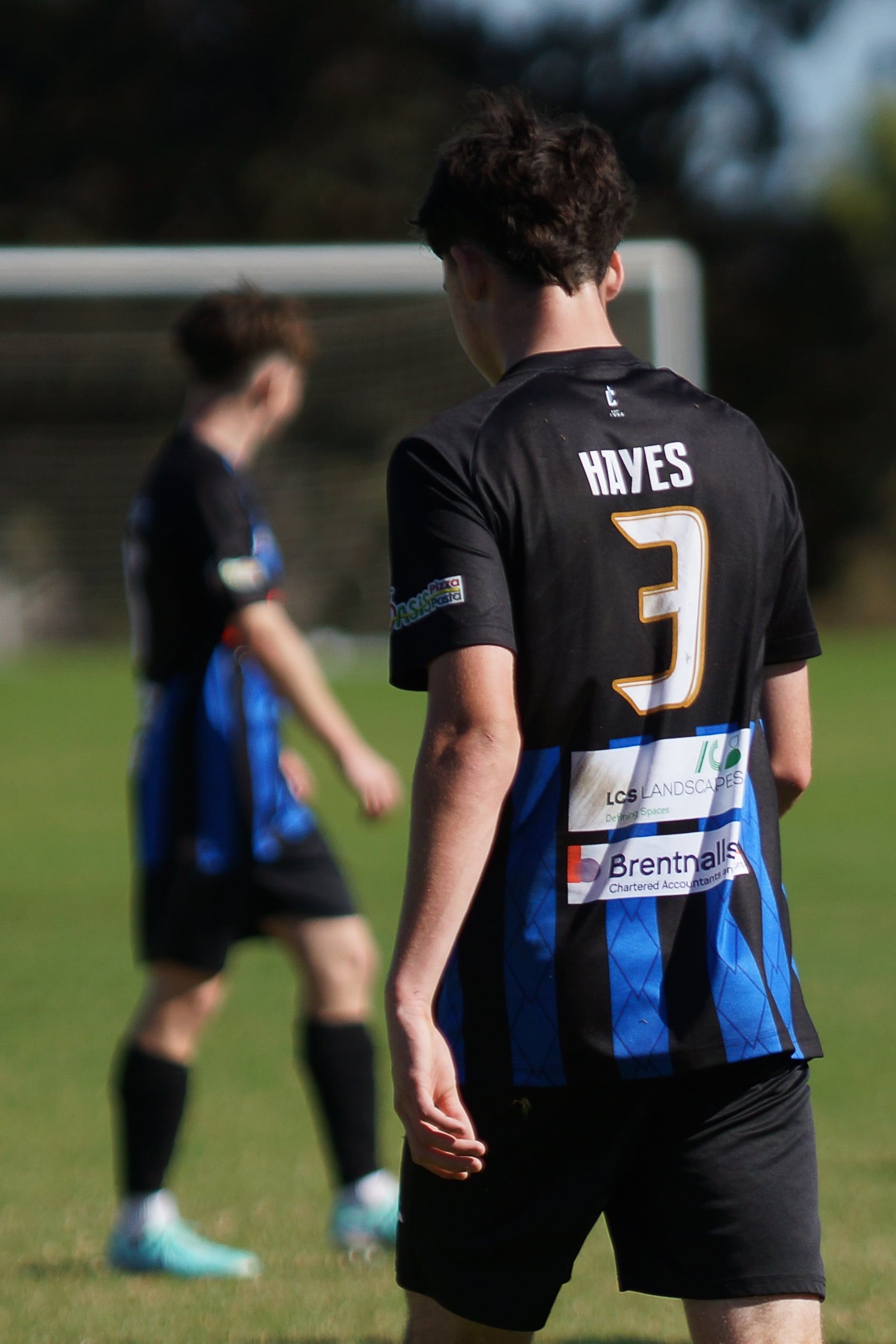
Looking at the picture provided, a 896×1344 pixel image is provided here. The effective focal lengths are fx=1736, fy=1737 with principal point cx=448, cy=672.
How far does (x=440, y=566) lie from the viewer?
1854 mm

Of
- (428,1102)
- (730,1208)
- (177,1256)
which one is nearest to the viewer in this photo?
(428,1102)

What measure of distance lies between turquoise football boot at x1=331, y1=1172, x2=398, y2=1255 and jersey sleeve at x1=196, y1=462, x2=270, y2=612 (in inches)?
49.3

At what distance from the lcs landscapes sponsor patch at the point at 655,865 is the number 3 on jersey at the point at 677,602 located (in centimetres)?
15

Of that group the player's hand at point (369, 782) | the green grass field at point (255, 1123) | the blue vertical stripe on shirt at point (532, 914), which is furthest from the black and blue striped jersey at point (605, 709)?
the player's hand at point (369, 782)

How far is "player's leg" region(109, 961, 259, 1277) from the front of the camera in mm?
3453

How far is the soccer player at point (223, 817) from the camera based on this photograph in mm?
3588

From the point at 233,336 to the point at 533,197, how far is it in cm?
195

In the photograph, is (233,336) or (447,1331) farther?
(233,336)

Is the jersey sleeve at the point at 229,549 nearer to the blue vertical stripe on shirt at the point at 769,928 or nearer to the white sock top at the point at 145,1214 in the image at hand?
the white sock top at the point at 145,1214

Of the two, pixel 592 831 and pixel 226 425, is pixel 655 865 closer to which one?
pixel 592 831

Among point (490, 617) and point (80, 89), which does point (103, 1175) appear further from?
point (80, 89)

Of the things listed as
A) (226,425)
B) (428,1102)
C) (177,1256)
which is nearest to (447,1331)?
(428,1102)

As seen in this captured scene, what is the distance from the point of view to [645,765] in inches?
76.8

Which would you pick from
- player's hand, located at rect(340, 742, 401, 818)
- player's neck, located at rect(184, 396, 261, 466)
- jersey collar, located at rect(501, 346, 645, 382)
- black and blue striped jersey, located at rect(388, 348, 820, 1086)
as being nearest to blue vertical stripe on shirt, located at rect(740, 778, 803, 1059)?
black and blue striped jersey, located at rect(388, 348, 820, 1086)
